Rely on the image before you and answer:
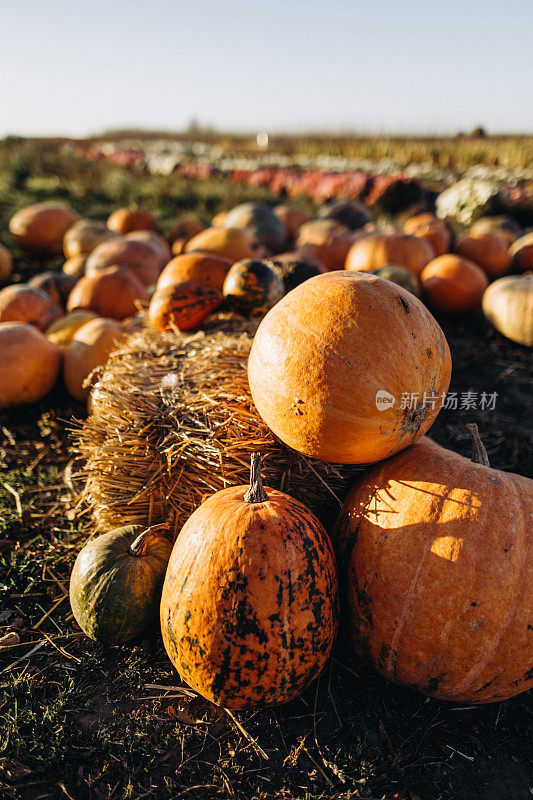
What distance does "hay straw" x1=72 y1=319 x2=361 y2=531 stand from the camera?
2.66 metres

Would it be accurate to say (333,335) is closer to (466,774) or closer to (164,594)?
(164,594)

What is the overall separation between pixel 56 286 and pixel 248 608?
4.65 m

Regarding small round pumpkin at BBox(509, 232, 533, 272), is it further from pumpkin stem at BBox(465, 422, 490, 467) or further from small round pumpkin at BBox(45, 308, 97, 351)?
small round pumpkin at BBox(45, 308, 97, 351)

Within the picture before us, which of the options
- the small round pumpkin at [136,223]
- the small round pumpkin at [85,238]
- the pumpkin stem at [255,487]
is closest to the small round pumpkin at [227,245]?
the small round pumpkin at [85,238]

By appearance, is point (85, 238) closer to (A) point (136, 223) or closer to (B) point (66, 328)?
(A) point (136, 223)

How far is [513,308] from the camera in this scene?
493 cm

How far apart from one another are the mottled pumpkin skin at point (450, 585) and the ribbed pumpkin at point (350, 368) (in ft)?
1.04

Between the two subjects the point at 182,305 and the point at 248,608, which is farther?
the point at 182,305

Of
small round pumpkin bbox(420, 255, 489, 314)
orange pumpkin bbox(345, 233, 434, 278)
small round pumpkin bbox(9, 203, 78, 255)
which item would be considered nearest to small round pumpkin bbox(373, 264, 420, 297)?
small round pumpkin bbox(420, 255, 489, 314)

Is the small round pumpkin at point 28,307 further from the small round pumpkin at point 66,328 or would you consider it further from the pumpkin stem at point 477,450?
the pumpkin stem at point 477,450

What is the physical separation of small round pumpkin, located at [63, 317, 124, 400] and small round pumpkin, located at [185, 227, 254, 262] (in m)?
1.63

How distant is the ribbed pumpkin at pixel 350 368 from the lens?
2.10 meters

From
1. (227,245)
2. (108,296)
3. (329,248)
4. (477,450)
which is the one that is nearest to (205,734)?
(477,450)

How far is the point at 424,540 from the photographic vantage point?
205cm
